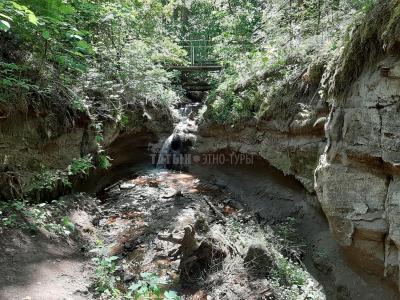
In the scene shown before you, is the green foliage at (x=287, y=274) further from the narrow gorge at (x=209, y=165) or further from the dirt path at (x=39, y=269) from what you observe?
the dirt path at (x=39, y=269)

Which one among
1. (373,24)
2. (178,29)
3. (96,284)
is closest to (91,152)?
(96,284)

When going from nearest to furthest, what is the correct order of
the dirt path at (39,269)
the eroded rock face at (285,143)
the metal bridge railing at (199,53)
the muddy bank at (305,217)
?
the dirt path at (39,269) → the muddy bank at (305,217) → the eroded rock face at (285,143) → the metal bridge railing at (199,53)

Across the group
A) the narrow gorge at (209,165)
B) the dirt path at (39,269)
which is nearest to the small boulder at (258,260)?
the narrow gorge at (209,165)

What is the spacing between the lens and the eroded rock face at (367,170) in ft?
14.3

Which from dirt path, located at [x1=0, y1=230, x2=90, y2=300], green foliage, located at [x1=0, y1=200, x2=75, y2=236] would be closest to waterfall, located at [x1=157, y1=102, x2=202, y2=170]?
green foliage, located at [x1=0, y1=200, x2=75, y2=236]

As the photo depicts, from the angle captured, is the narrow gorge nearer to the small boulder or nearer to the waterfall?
the small boulder

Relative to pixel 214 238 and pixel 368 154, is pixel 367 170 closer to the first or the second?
pixel 368 154

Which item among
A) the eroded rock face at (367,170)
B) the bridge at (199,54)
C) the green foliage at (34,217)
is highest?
the bridge at (199,54)

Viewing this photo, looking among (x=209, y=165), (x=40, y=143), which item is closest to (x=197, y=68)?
(x=209, y=165)

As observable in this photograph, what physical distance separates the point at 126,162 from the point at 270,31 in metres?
6.35

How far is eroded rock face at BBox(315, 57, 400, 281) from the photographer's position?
4.37 metres

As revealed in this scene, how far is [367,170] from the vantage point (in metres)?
4.79

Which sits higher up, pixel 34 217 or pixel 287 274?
pixel 34 217

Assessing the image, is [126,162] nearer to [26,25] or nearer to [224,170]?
[224,170]
